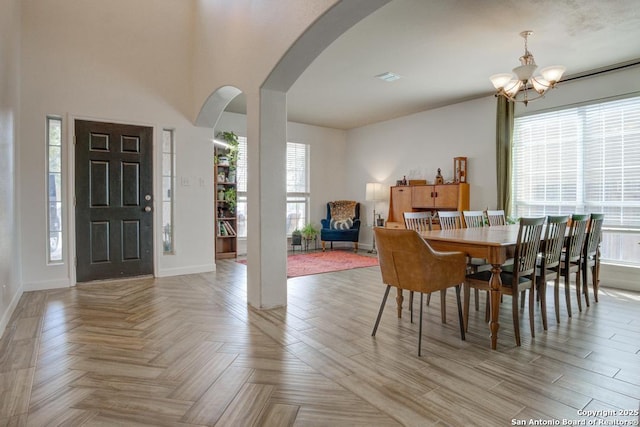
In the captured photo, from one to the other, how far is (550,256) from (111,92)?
5117mm

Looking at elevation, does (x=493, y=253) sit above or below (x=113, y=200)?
below

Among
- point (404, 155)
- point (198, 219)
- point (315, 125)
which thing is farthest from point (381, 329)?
point (315, 125)

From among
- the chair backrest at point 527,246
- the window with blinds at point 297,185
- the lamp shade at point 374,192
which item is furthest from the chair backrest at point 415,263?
the window with blinds at point 297,185

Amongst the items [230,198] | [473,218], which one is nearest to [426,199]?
[473,218]

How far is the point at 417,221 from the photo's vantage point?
3.76 m

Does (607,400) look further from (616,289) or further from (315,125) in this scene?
(315,125)

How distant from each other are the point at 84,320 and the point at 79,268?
162 cm

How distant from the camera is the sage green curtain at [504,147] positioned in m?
5.44

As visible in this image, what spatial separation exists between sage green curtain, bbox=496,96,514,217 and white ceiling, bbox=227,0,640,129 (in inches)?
15.6

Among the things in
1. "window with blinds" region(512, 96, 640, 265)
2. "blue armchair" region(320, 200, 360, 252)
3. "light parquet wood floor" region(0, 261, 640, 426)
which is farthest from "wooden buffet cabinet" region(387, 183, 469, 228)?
"light parquet wood floor" region(0, 261, 640, 426)

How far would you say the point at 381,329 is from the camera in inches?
114

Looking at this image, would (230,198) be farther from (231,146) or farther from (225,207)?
(231,146)

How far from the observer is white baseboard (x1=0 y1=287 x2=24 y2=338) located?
2.78 metres

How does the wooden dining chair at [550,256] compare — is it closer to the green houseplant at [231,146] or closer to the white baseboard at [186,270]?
the white baseboard at [186,270]
